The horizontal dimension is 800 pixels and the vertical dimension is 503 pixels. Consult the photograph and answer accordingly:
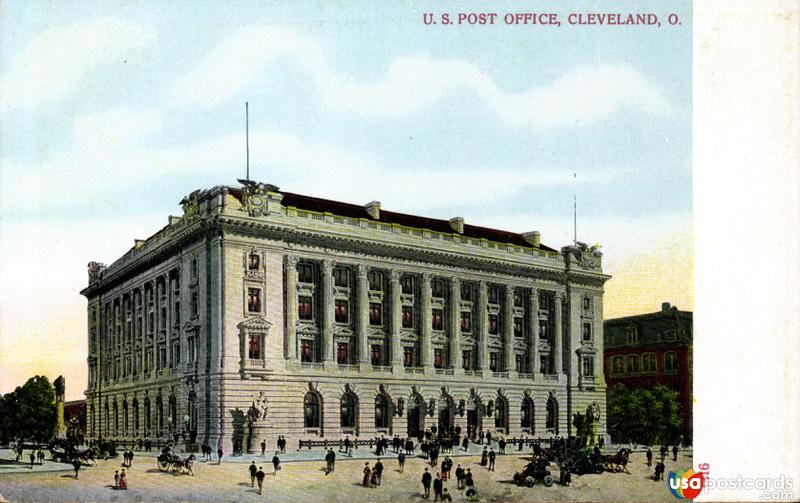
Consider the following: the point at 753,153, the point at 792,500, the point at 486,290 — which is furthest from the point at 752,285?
the point at 486,290

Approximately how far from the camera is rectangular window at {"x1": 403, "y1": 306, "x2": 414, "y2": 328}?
2561 centimetres

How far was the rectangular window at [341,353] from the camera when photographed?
965 inches

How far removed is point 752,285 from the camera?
22828 mm

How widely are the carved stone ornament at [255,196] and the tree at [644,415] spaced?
1077 cm

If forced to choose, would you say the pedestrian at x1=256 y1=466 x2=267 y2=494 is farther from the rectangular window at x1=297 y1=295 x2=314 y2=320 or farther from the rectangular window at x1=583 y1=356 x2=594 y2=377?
the rectangular window at x1=583 y1=356 x2=594 y2=377

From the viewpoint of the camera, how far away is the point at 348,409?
24500mm

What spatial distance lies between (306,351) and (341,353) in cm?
94

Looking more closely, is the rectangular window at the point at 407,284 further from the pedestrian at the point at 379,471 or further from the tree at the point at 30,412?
the tree at the point at 30,412

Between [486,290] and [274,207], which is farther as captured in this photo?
[486,290]

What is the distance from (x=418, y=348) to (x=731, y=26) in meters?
10.9

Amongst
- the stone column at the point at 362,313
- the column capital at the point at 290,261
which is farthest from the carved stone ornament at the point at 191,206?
the stone column at the point at 362,313

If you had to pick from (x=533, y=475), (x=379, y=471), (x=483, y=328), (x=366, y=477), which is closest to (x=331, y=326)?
(x=379, y=471)

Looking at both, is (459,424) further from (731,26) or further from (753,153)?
(731,26)

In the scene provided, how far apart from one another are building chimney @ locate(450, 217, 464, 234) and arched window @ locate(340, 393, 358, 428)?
191 inches
